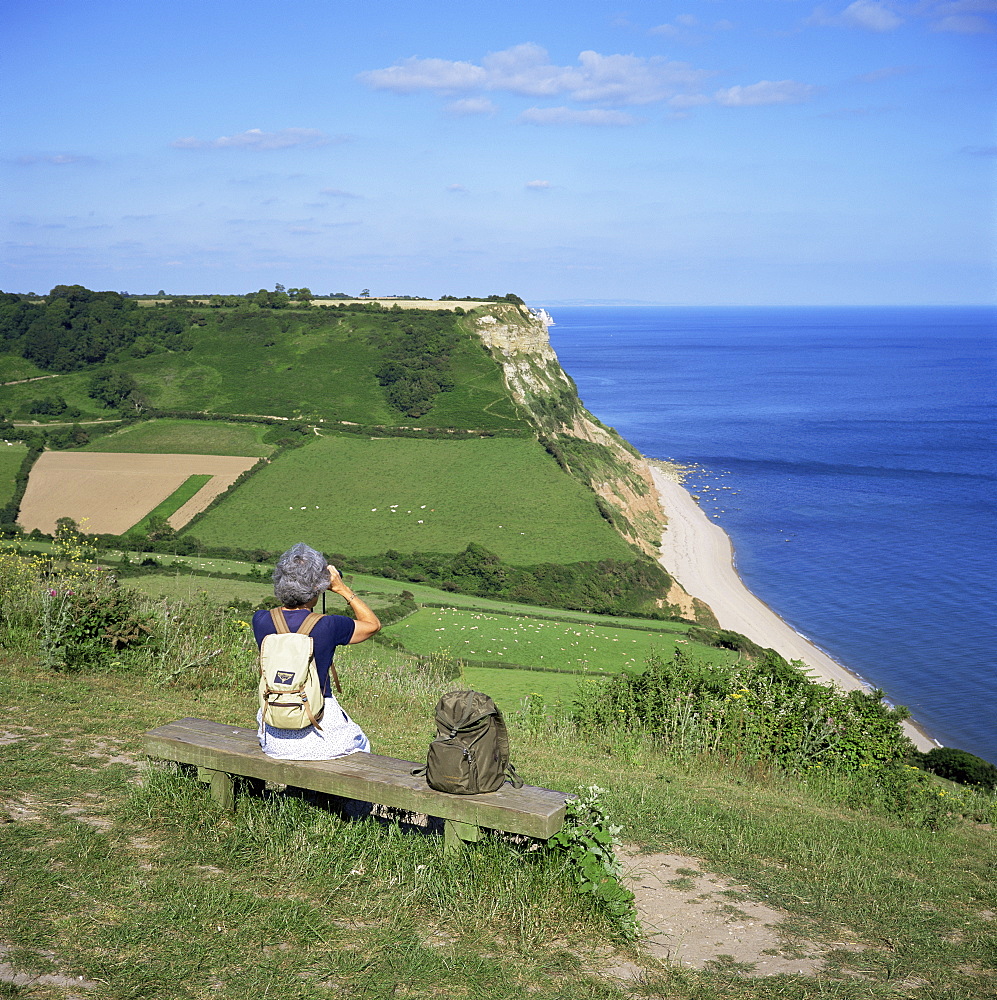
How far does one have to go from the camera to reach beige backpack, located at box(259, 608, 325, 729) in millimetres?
5016

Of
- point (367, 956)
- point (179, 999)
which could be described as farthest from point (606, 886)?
point (179, 999)

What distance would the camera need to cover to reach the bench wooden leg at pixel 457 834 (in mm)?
4977

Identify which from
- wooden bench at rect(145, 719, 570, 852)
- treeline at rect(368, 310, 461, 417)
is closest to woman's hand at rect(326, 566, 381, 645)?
wooden bench at rect(145, 719, 570, 852)

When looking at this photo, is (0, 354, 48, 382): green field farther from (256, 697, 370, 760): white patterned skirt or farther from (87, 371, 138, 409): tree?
(256, 697, 370, 760): white patterned skirt

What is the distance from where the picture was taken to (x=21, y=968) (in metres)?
3.93

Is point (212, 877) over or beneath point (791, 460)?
beneath

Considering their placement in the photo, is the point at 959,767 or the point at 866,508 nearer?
the point at 959,767

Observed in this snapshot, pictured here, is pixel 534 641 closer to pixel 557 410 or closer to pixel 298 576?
pixel 298 576

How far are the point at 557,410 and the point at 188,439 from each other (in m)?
27.3

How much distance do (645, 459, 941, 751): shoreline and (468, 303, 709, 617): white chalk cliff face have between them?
1600 mm

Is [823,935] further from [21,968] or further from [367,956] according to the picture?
[21,968]

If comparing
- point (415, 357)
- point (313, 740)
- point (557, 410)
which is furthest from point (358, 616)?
point (415, 357)

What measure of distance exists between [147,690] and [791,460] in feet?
290

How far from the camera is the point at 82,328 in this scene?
74438mm
